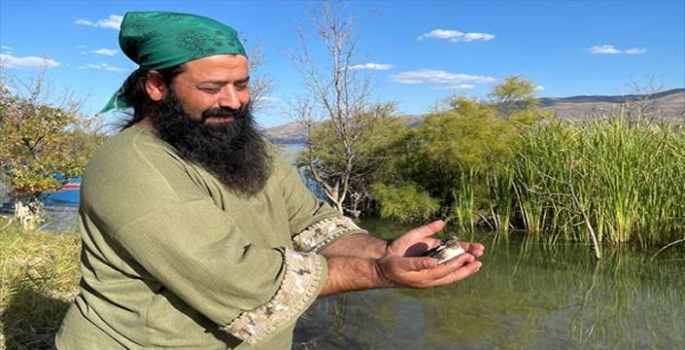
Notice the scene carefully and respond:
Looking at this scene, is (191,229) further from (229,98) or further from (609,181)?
(609,181)

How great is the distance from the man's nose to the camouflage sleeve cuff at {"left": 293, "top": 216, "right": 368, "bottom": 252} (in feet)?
1.64

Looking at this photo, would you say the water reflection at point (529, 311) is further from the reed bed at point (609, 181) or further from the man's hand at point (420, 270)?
the man's hand at point (420, 270)

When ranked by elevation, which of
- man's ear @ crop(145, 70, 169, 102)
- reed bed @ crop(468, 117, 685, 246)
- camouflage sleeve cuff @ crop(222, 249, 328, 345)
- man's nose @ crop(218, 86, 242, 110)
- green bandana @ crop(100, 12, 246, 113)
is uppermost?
green bandana @ crop(100, 12, 246, 113)

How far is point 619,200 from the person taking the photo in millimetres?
8648

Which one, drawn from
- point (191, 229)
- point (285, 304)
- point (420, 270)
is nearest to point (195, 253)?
point (191, 229)

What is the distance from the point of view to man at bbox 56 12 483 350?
3.95ft

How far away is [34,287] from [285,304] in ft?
→ 13.1

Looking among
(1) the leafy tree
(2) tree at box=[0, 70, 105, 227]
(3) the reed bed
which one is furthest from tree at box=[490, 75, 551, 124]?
(2) tree at box=[0, 70, 105, 227]

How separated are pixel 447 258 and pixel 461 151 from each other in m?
10.9

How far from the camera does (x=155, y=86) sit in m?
1.55

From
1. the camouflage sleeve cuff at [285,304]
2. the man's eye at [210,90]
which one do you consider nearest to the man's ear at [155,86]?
the man's eye at [210,90]

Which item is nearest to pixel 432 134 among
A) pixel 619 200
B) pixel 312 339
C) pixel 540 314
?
pixel 619 200

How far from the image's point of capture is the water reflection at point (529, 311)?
560 centimetres

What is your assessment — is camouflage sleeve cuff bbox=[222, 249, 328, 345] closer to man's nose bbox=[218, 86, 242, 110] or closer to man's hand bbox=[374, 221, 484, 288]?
man's hand bbox=[374, 221, 484, 288]
